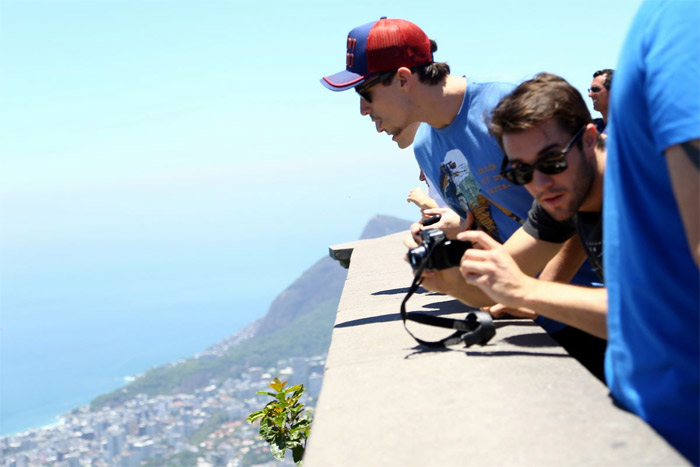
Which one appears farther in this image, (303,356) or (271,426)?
(303,356)

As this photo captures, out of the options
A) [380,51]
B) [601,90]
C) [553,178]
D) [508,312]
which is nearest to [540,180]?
[553,178]

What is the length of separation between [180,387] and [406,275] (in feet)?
583

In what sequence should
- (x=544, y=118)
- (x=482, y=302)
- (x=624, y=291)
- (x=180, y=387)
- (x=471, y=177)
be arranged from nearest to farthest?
(x=624, y=291) < (x=544, y=118) < (x=482, y=302) < (x=471, y=177) < (x=180, y=387)

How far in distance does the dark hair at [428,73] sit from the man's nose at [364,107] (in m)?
0.17

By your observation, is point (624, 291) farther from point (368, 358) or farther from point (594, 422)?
point (368, 358)

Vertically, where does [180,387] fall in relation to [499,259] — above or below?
below

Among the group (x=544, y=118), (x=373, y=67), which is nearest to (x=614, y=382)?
(x=544, y=118)

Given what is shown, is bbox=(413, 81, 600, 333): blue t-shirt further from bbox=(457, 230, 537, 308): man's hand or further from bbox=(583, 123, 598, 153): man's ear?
bbox=(583, 123, 598, 153): man's ear

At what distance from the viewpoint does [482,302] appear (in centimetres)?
371

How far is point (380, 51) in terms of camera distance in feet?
14.3

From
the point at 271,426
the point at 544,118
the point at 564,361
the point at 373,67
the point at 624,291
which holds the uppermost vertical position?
the point at 373,67

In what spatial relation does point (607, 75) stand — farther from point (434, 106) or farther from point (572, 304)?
point (572, 304)

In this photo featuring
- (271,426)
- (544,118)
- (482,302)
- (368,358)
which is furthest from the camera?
(271,426)

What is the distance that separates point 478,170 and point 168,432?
5669 inches
